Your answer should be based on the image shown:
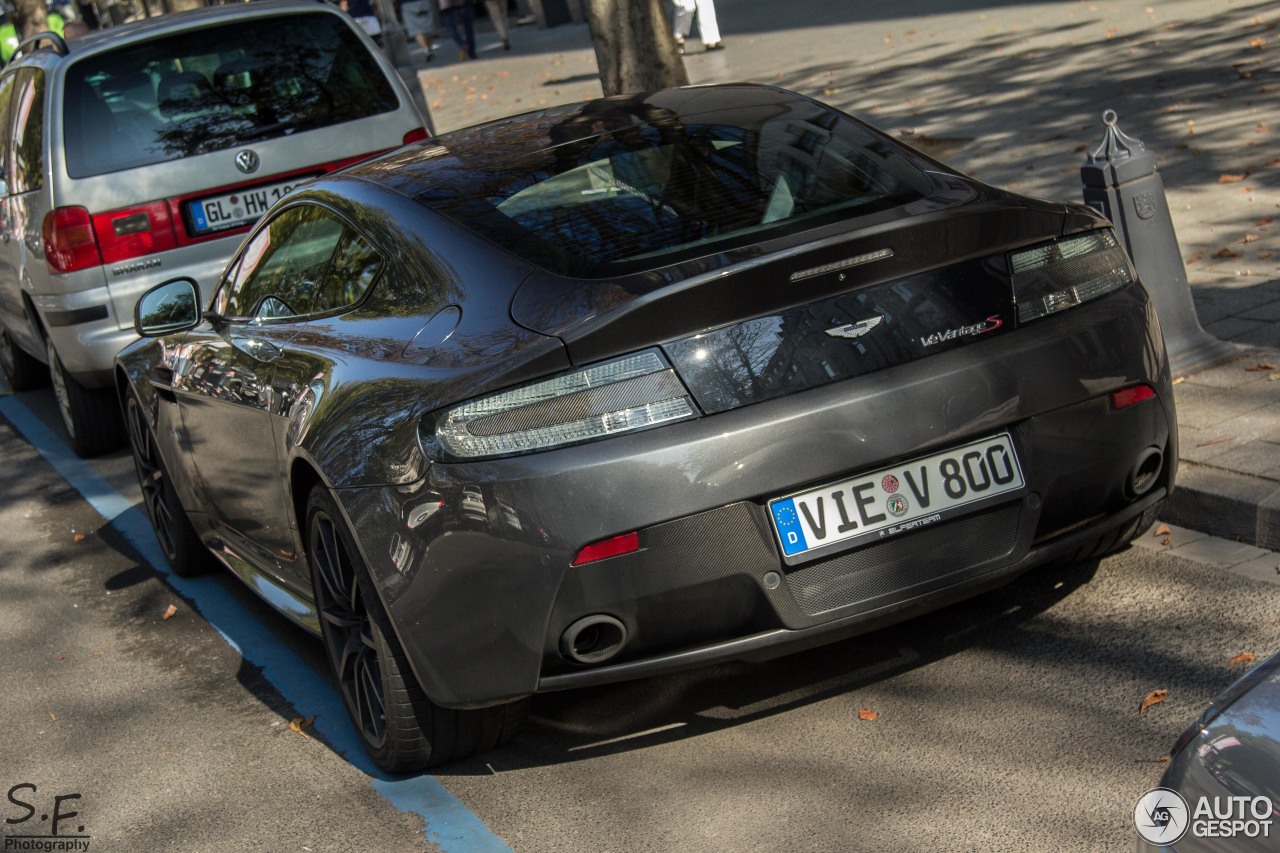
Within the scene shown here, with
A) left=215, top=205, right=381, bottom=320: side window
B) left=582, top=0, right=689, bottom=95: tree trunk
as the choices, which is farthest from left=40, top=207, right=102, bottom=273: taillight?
left=582, top=0, right=689, bottom=95: tree trunk

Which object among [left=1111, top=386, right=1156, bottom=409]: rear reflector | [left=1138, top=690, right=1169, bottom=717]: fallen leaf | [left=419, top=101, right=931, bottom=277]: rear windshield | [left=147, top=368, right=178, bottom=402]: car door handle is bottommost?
[left=1138, top=690, right=1169, bottom=717]: fallen leaf

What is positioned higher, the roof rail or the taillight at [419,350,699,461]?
the roof rail

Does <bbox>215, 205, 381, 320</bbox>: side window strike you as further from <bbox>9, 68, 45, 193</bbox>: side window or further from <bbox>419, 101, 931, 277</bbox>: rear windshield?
<bbox>9, 68, 45, 193</bbox>: side window

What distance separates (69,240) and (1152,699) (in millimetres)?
5739

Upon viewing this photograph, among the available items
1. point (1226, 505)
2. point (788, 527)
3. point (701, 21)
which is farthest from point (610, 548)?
point (701, 21)

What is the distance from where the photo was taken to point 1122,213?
5758 millimetres

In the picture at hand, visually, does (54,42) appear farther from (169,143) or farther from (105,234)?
(105,234)

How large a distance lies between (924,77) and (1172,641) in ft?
33.3

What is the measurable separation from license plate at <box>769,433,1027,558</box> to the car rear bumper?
3 cm

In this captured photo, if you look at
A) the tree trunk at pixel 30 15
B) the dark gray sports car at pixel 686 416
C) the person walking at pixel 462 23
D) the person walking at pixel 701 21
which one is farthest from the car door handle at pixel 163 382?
the tree trunk at pixel 30 15

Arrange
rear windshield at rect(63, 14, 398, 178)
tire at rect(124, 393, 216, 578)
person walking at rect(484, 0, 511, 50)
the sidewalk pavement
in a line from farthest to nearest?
person walking at rect(484, 0, 511, 50) < rear windshield at rect(63, 14, 398, 178) < tire at rect(124, 393, 216, 578) < the sidewalk pavement

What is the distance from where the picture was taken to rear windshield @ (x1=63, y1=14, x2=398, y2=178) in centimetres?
777

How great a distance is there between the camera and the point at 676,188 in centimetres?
414

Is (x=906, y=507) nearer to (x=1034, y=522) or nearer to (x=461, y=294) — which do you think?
(x=1034, y=522)
